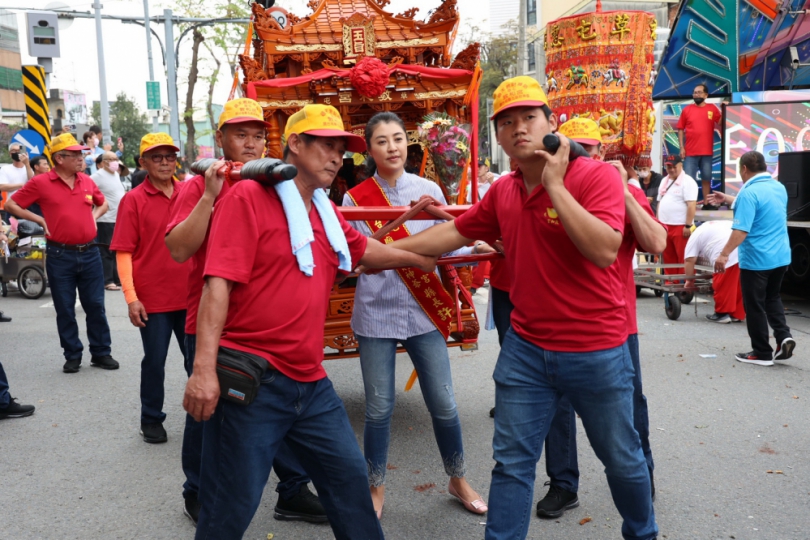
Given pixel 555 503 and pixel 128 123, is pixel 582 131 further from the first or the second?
pixel 128 123

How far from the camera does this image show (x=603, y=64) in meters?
5.11

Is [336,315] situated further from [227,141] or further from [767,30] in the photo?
[767,30]

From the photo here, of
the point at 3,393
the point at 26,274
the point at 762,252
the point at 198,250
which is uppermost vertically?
the point at 198,250

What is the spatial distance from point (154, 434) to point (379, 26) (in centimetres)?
395

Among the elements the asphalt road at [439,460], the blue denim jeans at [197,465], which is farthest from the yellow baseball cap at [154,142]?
the asphalt road at [439,460]

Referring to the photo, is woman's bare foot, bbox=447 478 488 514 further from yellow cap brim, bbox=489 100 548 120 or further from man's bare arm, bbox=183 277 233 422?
yellow cap brim, bbox=489 100 548 120

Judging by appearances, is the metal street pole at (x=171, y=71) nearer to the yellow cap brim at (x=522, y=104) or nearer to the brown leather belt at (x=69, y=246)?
the brown leather belt at (x=69, y=246)

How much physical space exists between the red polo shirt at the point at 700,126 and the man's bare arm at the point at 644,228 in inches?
461

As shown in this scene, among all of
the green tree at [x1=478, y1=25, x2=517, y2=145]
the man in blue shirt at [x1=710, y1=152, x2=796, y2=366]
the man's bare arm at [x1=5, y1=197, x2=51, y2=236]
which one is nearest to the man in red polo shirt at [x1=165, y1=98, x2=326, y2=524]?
the man's bare arm at [x1=5, y1=197, x2=51, y2=236]

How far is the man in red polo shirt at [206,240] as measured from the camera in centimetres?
325

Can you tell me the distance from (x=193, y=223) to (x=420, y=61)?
13.0 ft

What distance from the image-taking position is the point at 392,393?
406 centimetres

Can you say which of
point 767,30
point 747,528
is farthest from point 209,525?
point 767,30

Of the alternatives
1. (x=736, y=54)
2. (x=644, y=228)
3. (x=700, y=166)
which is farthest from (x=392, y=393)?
(x=736, y=54)
